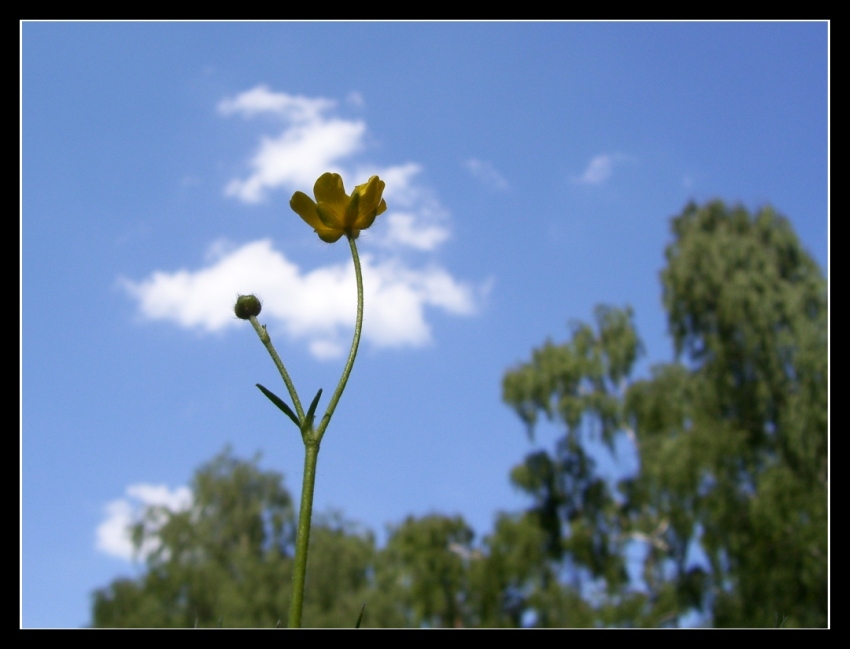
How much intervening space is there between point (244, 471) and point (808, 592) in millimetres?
12754

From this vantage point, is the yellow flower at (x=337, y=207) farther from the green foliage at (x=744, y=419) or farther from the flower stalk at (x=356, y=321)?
the green foliage at (x=744, y=419)

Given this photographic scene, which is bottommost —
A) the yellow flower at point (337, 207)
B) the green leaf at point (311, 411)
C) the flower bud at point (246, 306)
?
the green leaf at point (311, 411)

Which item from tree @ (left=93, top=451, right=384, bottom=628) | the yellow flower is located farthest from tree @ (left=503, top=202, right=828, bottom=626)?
the yellow flower

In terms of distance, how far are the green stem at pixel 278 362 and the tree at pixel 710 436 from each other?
11226 mm

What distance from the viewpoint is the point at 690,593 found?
507 inches

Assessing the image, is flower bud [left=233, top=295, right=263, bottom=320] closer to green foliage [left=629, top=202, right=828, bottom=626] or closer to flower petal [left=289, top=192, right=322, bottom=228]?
flower petal [left=289, top=192, right=322, bottom=228]

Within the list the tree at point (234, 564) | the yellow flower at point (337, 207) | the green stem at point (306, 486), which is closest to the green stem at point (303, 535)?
the green stem at point (306, 486)

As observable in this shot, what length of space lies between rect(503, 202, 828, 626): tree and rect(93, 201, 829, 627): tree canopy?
0.03 meters

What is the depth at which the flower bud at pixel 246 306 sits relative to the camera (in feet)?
2.43

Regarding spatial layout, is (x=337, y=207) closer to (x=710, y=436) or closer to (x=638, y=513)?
(x=710, y=436)

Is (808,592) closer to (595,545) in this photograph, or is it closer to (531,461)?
(595,545)

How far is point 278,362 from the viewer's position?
654 mm
